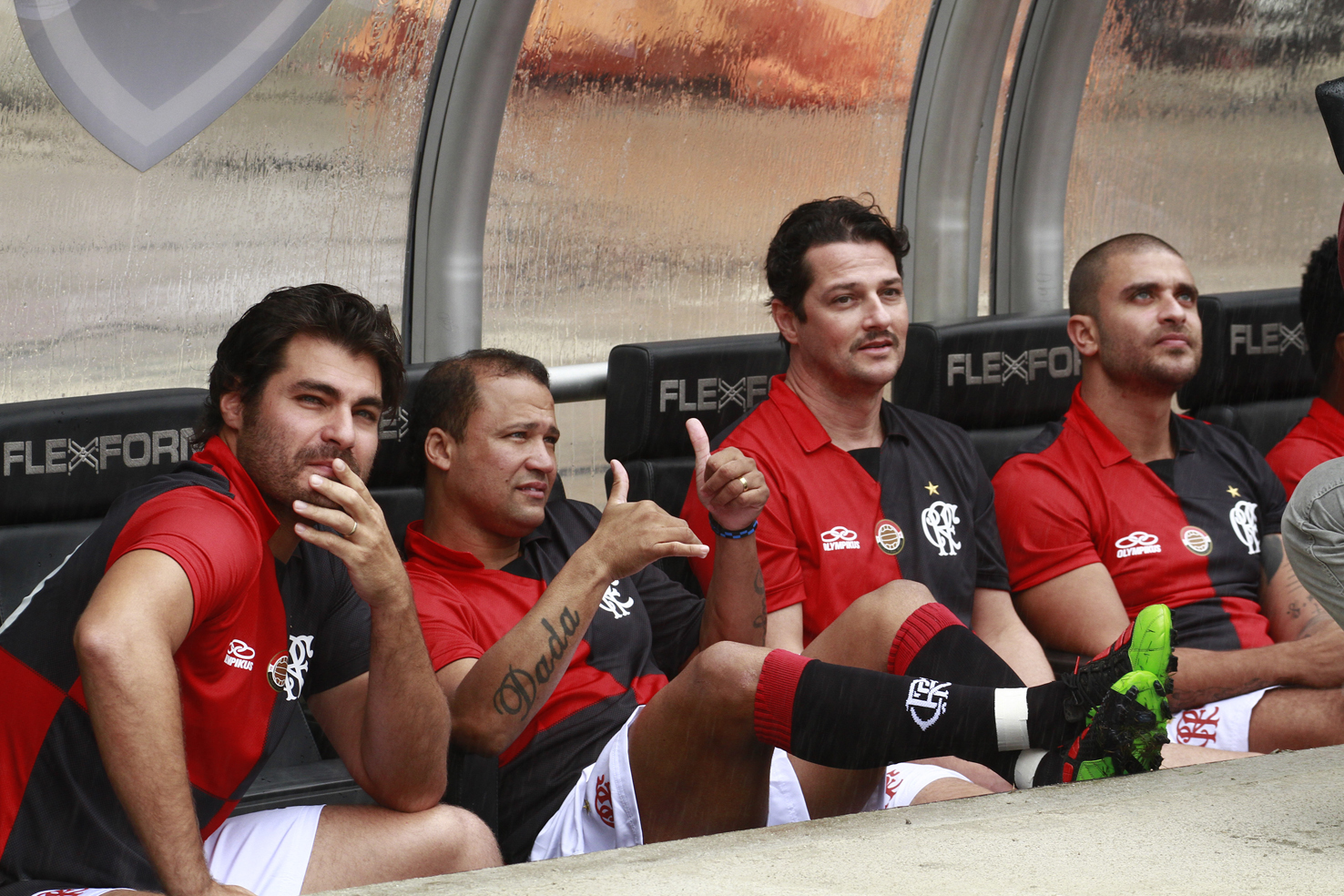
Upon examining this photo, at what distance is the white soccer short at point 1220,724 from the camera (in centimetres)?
293

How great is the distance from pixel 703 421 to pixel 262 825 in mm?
1536

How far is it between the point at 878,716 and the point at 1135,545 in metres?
1.26

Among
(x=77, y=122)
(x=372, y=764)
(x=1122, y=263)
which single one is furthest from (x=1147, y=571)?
(x=77, y=122)

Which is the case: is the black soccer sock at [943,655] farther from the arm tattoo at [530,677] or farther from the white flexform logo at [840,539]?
the arm tattoo at [530,677]

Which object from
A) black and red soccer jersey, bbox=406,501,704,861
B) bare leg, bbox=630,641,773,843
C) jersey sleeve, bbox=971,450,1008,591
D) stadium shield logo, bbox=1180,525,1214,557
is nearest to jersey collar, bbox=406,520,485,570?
black and red soccer jersey, bbox=406,501,704,861

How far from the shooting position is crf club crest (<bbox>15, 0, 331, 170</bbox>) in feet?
10.8

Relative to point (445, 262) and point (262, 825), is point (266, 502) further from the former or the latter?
point (445, 262)

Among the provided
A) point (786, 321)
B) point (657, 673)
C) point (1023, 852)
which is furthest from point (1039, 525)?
point (1023, 852)

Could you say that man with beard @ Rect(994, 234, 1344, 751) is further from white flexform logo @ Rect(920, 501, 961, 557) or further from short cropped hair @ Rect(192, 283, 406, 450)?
short cropped hair @ Rect(192, 283, 406, 450)

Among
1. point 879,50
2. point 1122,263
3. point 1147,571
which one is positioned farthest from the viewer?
point 879,50

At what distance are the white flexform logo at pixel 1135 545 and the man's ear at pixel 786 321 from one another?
933 mm

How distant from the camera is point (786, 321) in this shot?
130 inches

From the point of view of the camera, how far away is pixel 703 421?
333 centimetres

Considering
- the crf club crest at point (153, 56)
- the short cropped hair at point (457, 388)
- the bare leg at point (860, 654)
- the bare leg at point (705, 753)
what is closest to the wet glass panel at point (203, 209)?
the crf club crest at point (153, 56)
